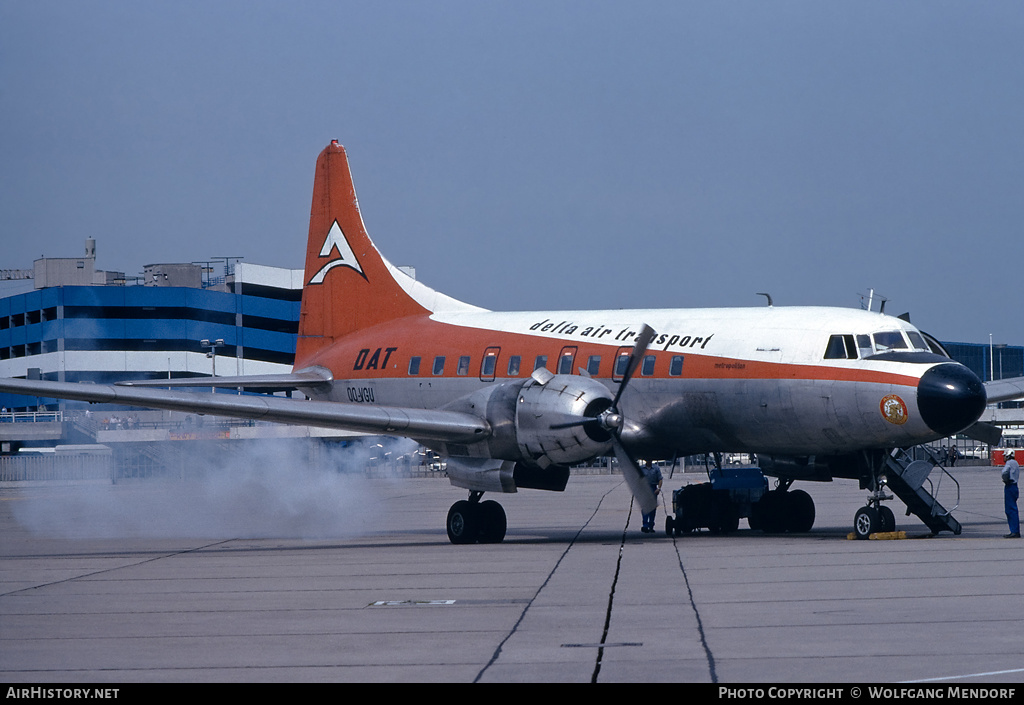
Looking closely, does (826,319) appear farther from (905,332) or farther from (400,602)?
(400,602)

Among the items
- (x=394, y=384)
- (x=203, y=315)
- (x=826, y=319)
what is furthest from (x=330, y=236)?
(x=203, y=315)

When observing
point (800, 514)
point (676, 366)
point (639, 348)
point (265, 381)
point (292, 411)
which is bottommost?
point (800, 514)

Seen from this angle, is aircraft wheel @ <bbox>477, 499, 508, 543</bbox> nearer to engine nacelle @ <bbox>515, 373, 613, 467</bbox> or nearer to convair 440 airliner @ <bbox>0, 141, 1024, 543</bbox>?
convair 440 airliner @ <bbox>0, 141, 1024, 543</bbox>

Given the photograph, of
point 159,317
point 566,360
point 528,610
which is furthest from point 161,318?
point 528,610

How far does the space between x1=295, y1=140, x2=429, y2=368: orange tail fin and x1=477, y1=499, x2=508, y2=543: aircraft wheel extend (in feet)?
25.1

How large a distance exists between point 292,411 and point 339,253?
945 cm

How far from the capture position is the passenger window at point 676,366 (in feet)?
74.6

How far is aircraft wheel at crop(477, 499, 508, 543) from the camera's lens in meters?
23.5

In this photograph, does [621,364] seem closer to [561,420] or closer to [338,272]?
[561,420]

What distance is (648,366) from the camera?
912 inches

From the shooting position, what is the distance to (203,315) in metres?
98.9

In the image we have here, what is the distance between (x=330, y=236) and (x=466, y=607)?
18718 millimetres

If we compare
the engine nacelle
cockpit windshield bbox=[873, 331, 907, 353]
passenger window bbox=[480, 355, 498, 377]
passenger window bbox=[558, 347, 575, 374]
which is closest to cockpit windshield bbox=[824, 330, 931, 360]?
cockpit windshield bbox=[873, 331, 907, 353]
